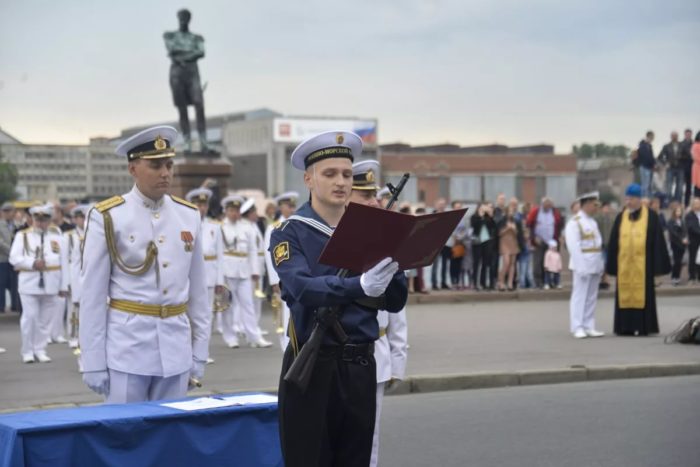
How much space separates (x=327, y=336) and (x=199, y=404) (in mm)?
1580

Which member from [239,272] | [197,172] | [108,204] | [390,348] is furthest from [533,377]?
[197,172]

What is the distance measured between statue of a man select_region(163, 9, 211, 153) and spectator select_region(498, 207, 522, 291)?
6.08 metres

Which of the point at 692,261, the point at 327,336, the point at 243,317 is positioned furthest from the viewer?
the point at 692,261

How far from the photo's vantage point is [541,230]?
2414cm

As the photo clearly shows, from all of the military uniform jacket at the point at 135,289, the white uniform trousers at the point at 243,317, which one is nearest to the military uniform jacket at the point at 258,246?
the white uniform trousers at the point at 243,317

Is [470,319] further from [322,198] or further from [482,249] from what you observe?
[322,198]

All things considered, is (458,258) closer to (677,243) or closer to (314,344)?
(677,243)

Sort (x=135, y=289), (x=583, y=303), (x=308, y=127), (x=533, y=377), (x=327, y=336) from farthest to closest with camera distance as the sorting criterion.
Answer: (x=308, y=127) < (x=583, y=303) < (x=533, y=377) < (x=135, y=289) < (x=327, y=336)

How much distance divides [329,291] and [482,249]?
18837 mm

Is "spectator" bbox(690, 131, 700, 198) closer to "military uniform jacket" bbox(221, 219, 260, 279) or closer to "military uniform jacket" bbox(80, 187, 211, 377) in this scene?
"military uniform jacket" bbox(221, 219, 260, 279)

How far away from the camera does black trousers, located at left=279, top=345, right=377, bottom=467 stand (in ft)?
15.4

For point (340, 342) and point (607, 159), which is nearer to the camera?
point (340, 342)

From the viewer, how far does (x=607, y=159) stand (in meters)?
119

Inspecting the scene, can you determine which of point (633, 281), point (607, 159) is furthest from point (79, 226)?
point (607, 159)
